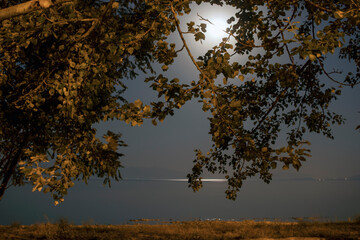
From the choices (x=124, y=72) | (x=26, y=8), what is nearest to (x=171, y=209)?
(x=124, y=72)

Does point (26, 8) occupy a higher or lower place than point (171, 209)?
lower

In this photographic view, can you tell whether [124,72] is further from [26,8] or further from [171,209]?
[171,209]

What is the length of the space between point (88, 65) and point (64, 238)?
8738mm

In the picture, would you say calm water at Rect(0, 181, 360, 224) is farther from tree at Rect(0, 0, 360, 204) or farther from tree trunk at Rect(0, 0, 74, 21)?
tree trunk at Rect(0, 0, 74, 21)

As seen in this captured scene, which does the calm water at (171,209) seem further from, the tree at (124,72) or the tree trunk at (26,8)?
the tree trunk at (26,8)

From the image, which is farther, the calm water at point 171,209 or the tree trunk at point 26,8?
the calm water at point 171,209

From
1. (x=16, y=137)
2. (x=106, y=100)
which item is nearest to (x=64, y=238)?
(x=16, y=137)

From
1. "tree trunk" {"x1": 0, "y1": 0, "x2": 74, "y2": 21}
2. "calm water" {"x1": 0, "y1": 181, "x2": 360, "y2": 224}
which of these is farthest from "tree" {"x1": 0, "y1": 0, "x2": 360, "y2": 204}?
"calm water" {"x1": 0, "y1": 181, "x2": 360, "y2": 224}

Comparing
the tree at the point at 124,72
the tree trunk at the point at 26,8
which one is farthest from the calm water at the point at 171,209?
the tree trunk at the point at 26,8

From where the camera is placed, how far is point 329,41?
3068 mm

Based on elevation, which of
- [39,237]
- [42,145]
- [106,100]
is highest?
[106,100]

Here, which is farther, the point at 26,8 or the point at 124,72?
the point at 124,72

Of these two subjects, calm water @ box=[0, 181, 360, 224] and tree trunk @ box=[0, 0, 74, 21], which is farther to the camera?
calm water @ box=[0, 181, 360, 224]

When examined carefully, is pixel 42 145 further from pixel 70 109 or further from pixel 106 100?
pixel 70 109
